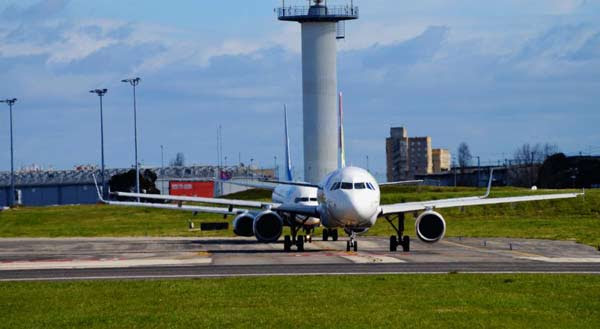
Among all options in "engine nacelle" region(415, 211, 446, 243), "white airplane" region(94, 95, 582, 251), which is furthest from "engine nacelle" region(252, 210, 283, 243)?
Result: "engine nacelle" region(415, 211, 446, 243)

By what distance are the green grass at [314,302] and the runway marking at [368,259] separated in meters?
8.15

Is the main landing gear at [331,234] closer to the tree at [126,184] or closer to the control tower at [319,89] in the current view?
the control tower at [319,89]

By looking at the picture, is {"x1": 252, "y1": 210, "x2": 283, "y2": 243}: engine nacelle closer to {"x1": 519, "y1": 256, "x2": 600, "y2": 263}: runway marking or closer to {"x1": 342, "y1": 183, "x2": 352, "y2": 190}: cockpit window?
{"x1": 342, "y1": 183, "x2": 352, "y2": 190}: cockpit window

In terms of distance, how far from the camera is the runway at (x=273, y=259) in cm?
→ 3478

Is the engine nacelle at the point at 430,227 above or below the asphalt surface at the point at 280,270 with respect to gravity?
above

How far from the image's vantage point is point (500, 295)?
25609mm

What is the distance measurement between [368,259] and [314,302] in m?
16.6

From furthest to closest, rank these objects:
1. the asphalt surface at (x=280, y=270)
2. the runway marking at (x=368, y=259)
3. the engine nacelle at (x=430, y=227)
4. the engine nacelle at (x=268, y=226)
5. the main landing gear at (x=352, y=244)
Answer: the engine nacelle at (x=268, y=226)
the engine nacelle at (x=430, y=227)
the main landing gear at (x=352, y=244)
the runway marking at (x=368, y=259)
the asphalt surface at (x=280, y=270)

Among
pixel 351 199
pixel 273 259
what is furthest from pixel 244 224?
pixel 273 259

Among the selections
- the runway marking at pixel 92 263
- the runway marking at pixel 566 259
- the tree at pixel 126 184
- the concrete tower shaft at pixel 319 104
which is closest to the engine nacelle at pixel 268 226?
the runway marking at pixel 92 263

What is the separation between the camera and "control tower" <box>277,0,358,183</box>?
107375mm

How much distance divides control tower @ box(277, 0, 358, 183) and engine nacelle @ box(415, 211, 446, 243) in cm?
5779

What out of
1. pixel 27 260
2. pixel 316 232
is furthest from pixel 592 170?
pixel 27 260

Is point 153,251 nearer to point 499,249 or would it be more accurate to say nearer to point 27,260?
point 27,260
